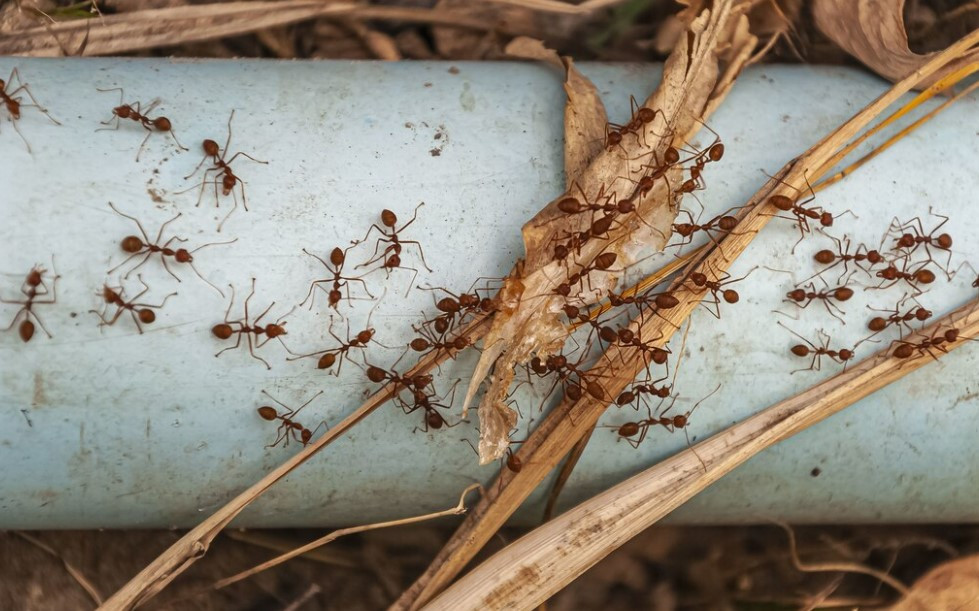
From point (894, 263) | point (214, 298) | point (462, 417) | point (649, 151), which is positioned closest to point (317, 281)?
point (214, 298)

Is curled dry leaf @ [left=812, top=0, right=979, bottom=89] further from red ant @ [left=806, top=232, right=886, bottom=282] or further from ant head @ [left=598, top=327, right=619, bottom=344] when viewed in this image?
ant head @ [left=598, top=327, right=619, bottom=344]

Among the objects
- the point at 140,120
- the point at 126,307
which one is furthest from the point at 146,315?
the point at 140,120

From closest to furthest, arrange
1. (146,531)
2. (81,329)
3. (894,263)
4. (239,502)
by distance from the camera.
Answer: (81,329) → (239,502) → (894,263) → (146,531)

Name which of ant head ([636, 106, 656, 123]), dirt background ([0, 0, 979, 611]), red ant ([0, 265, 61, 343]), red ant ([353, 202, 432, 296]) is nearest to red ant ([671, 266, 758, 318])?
ant head ([636, 106, 656, 123])

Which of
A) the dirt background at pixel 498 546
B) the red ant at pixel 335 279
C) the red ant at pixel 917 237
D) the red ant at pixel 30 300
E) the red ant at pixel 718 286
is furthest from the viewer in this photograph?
the dirt background at pixel 498 546

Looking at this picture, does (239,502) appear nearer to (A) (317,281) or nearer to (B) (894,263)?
(A) (317,281)

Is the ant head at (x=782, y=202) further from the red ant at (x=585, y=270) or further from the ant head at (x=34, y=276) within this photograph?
the ant head at (x=34, y=276)

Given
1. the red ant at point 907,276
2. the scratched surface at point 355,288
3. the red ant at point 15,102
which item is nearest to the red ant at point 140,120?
the scratched surface at point 355,288
